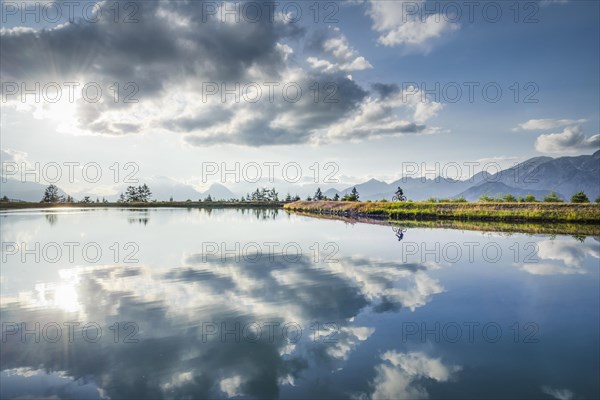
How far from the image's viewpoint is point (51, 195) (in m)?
148

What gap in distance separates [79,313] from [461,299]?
15.4m

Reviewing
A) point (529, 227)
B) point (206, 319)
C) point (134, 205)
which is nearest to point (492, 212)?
point (529, 227)

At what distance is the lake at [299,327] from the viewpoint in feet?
26.2

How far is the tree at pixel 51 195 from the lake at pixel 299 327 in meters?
151

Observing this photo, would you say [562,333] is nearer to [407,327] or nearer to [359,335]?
[407,327]

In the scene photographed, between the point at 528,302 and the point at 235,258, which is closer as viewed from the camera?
the point at 528,302

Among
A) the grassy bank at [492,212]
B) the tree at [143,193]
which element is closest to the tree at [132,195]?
the tree at [143,193]

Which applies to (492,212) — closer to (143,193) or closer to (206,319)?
(206,319)

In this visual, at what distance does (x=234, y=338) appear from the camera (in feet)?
34.2

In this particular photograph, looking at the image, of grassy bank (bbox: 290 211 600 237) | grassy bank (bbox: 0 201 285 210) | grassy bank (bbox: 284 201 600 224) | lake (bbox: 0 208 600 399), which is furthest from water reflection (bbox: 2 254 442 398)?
grassy bank (bbox: 0 201 285 210)

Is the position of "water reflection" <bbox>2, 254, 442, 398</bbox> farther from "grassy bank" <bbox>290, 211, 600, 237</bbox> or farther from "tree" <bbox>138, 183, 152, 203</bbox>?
"tree" <bbox>138, 183, 152, 203</bbox>

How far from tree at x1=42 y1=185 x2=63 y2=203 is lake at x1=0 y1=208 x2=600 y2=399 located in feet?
495

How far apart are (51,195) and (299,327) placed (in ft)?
571

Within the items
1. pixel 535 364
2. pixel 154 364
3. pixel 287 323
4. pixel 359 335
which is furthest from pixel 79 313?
pixel 535 364
